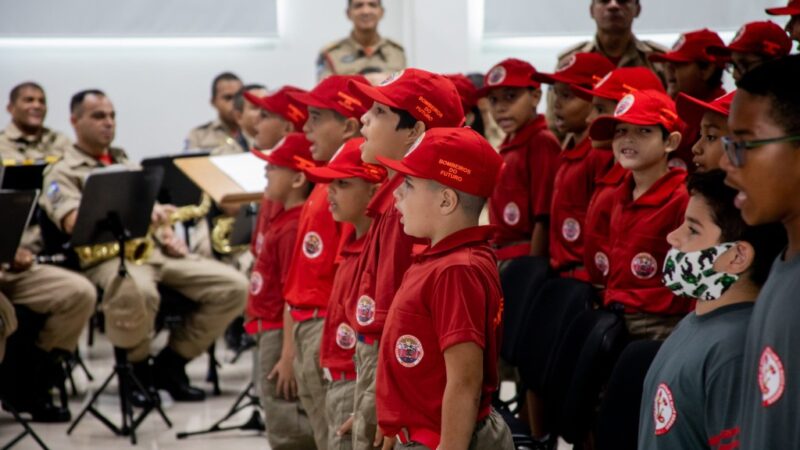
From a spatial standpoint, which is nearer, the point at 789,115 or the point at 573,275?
the point at 789,115

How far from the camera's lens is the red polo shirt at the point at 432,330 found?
251 centimetres

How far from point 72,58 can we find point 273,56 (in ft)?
5.79

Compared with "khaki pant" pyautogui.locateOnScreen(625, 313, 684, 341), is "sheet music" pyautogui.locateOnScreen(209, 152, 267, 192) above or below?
below

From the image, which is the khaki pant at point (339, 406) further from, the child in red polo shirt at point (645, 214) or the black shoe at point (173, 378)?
the black shoe at point (173, 378)

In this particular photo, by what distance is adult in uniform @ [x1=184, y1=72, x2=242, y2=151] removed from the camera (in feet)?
28.0

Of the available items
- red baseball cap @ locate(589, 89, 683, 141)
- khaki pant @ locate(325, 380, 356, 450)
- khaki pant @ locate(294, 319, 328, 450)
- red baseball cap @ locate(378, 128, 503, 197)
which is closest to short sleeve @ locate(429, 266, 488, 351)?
red baseball cap @ locate(378, 128, 503, 197)

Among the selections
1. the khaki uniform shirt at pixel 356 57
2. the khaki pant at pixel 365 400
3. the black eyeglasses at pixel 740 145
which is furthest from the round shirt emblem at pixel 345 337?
the khaki uniform shirt at pixel 356 57

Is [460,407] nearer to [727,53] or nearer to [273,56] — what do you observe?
[727,53]

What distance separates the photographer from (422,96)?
3064 mm

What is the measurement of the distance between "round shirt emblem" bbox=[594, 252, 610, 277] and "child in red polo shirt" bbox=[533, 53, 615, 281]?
0.27m

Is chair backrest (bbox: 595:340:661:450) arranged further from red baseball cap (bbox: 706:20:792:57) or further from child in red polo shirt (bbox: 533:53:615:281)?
red baseball cap (bbox: 706:20:792:57)

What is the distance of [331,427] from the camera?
348 centimetres

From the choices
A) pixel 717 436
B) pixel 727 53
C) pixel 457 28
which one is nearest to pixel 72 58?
pixel 457 28

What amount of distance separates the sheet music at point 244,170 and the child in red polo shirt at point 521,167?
1.19 metres
